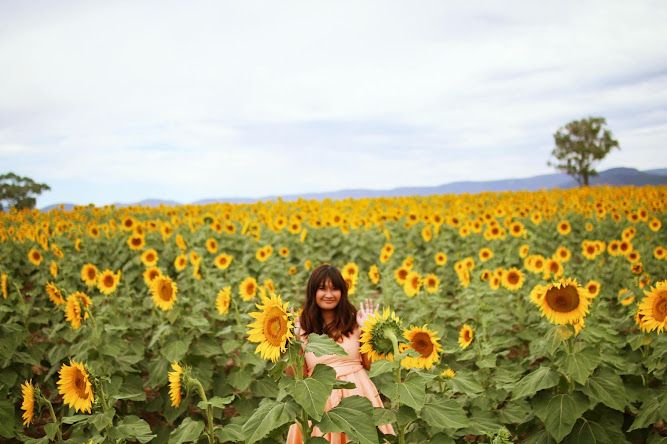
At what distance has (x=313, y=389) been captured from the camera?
200cm

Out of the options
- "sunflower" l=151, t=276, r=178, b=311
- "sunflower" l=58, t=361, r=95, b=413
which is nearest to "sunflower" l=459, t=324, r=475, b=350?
"sunflower" l=151, t=276, r=178, b=311

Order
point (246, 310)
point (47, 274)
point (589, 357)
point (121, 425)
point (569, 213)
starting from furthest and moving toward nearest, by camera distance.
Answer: point (569, 213)
point (47, 274)
point (246, 310)
point (589, 357)
point (121, 425)

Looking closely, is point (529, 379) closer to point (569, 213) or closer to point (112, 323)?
point (112, 323)

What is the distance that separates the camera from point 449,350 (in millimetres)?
2904

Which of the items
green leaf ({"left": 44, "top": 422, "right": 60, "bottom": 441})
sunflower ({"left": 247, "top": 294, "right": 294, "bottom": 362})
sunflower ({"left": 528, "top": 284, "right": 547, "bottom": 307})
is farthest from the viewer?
sunflower ({"left": 528, "top": 284, "right": 547, "bottom": 307})

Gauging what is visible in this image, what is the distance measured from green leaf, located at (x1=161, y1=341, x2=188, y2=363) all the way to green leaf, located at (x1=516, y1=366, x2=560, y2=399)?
2.55 m

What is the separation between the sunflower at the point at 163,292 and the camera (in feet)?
13.5

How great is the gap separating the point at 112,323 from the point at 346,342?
7.36 feet

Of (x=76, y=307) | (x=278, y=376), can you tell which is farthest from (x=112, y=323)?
(x=278, y=376)

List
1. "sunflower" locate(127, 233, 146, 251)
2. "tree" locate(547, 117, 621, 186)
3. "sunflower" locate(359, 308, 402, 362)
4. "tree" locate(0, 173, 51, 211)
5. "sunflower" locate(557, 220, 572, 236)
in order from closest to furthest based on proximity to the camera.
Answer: "sunflower" locate(359, 308, 402, 362) < "sunflower" locate(127, 233, 146, 251) < "sunflower" locate(557, 220, 572, 236) < "tree" locate(0, 173, 51, 211) < "tree" locate(547, 117, 621, 186)

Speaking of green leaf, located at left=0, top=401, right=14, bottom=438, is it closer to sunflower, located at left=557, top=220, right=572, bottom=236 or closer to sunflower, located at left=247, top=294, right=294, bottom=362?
sunflower, located at left=247, top=294, right=294, bottom=362

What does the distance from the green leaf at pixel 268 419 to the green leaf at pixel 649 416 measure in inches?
82.2

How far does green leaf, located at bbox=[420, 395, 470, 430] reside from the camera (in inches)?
84.2

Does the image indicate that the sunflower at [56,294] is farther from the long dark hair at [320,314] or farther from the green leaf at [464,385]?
the green leaf at [464,385]
